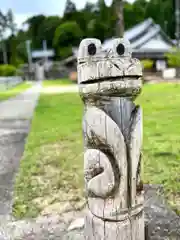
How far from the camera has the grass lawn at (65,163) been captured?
3.24 meters

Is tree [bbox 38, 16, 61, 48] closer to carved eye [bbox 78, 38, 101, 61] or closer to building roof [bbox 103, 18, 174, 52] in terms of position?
building roof [bbox 103, 18, 174, 52]

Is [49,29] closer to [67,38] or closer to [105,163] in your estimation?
[67,38]

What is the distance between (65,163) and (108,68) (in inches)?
113

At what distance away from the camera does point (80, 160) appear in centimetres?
453

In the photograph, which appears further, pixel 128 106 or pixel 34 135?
pixel 34 135

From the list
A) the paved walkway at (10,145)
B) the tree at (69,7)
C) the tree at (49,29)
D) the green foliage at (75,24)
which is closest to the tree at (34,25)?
the green foliage at (75,24)

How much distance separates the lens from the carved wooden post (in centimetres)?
174

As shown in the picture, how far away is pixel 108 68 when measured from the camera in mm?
1728

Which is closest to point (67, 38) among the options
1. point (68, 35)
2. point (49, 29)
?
point (68, 35)

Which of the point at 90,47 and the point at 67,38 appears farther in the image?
the point at 67,38

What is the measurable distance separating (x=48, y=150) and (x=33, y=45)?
196ft

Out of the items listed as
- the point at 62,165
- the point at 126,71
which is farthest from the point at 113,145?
the point at 62,165

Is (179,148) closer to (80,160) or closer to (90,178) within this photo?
(80,160)

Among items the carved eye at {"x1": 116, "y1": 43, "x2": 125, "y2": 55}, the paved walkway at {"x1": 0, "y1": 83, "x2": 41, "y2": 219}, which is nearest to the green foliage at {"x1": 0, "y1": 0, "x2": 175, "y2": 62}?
the paved walkway at {"x1": 0, "y1": 83, "x2": 41, "y2": 219}
